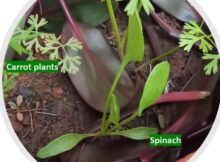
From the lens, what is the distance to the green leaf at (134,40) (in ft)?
2.68

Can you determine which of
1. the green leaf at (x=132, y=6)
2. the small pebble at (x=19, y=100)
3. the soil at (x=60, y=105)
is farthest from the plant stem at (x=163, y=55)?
the small pebble at (x=19, y=100)

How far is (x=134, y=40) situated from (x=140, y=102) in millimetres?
104

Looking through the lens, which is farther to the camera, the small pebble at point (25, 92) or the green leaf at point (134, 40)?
the small pebble at point (25, 92)

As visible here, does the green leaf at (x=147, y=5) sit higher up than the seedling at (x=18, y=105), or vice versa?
the green leaf at (x=147, y=5)

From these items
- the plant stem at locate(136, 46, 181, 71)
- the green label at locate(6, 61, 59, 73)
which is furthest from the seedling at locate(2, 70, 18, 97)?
the plant stem at locate(136, 46, 181, 71)

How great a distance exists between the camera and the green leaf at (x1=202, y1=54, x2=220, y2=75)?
35.5 inches

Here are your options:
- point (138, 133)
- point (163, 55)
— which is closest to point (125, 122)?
point (138, 133)

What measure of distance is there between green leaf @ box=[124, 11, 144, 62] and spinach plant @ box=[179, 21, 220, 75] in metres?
0.10

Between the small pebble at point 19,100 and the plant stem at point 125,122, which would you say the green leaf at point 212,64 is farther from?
the small pebble at point 19,100

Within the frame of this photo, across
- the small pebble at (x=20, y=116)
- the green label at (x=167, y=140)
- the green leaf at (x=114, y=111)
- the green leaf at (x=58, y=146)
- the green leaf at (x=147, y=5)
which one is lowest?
the green label at (x=167, y=140)

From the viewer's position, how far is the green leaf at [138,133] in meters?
0.90

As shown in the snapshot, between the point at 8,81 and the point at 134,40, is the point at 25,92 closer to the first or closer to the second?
the point at 8,81

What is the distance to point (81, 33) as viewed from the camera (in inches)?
36.0

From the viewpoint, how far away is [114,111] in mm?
859
